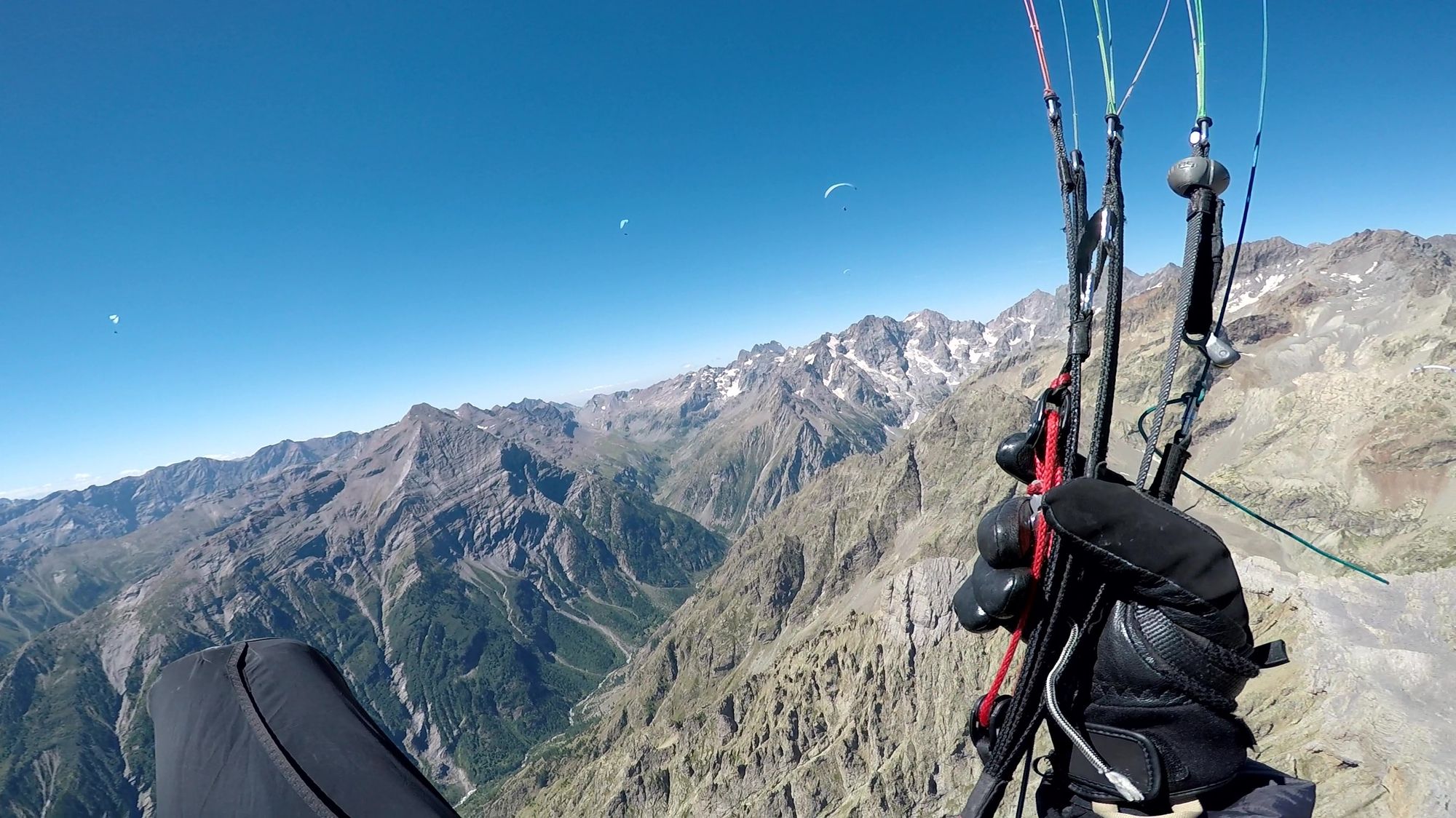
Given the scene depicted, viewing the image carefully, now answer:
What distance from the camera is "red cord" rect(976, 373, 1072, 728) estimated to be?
3.60 m

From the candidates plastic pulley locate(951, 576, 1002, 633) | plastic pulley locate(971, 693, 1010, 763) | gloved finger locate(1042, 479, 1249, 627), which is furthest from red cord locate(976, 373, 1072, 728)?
gloved finger locate(1042, 479, 1249, 627)

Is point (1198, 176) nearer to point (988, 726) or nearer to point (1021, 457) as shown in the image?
point (1021, 457)

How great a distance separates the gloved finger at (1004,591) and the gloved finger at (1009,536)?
7 cm

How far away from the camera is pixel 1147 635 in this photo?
344 cm

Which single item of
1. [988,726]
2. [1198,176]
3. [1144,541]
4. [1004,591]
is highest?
[1198,176]

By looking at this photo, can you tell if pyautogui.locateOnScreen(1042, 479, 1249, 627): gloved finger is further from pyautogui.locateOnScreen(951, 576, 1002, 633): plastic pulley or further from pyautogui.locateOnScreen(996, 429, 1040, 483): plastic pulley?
pyautogui.locateOnScreen(996, 429, 1040, 483): plastic pulley

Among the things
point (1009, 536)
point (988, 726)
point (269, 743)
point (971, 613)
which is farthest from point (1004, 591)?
point (269, 743)

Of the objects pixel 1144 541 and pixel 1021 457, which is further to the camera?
pixel 1021 457

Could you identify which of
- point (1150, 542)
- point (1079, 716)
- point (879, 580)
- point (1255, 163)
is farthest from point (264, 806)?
point (879, 580)

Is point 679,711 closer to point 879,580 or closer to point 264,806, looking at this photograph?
point 879,580

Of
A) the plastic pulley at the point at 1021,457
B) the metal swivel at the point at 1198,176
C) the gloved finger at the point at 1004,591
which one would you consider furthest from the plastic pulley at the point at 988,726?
the metal swivel at the point at 1198,176

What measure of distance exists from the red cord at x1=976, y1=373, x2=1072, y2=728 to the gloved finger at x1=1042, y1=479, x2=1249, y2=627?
0.84 feet

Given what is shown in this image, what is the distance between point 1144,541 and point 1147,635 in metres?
0.68

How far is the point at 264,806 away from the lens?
3766mm
